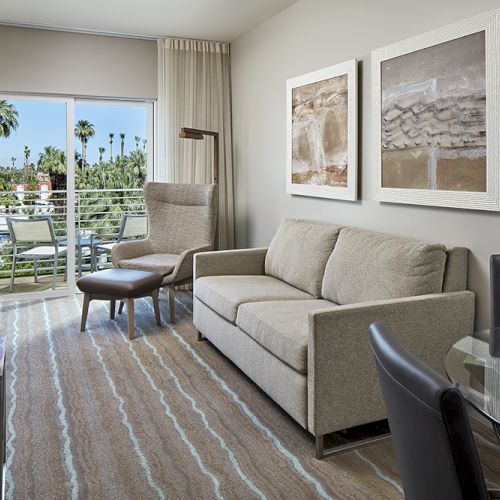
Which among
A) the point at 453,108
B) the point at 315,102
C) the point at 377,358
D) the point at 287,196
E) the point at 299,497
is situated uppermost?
the point at 315,102

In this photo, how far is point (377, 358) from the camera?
3.89 feet

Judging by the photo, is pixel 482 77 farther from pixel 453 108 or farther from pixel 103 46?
pixel 103 46

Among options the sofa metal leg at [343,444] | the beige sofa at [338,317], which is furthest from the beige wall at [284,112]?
the sofa metal leg at [343,444]

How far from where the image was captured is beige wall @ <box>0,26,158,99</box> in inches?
206

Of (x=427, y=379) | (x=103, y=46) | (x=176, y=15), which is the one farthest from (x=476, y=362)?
(x=103, y=46)

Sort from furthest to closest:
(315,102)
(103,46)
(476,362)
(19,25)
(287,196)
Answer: (103,46)
(19,25)
(287,196)
(315,102)
(476,362)

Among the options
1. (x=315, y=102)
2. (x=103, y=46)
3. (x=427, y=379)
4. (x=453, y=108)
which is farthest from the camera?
(x=103, y=46)

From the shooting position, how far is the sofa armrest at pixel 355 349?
246cm

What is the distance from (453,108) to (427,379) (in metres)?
2.25

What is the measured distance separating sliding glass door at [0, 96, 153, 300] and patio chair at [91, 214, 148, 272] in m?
0.01

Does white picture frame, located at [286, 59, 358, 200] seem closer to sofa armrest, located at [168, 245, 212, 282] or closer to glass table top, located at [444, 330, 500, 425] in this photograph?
sofa armrest, located at [168, 245, 212, 282]

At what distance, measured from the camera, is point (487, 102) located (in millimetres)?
2666

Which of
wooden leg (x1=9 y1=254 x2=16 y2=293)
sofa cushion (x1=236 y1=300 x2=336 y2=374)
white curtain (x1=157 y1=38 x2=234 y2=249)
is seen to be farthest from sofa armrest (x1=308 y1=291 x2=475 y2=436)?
wooden leg (x1=9 y1=254 x2=16 y2=293)

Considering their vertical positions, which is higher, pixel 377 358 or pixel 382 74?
pixel 382 74
